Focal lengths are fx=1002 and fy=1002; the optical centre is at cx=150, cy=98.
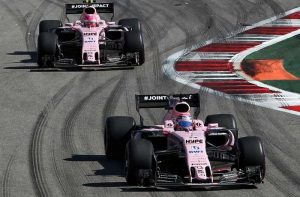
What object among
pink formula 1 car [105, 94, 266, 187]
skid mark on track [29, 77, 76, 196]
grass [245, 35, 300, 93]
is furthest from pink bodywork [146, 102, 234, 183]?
grass [245, 35, 300, 93]

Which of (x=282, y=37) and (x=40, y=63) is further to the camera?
(x=282, y=37)

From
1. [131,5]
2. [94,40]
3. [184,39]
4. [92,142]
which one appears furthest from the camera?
[131,5]

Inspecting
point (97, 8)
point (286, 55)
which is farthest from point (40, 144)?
point (286, 55)

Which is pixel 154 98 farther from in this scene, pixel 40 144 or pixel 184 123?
pixel 40 144

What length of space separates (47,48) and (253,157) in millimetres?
10304

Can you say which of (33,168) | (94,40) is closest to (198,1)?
(94,40)

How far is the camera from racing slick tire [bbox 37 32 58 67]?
28.8 meters

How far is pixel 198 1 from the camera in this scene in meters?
37.9

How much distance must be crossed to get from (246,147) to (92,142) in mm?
4349

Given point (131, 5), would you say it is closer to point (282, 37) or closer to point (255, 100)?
point (282, 37)

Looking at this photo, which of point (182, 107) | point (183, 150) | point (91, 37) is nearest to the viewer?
point (183, 150)

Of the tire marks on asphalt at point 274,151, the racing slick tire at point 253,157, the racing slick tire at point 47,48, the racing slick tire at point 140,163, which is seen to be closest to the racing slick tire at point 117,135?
the racing slick tire at point 140,163

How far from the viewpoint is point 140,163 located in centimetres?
1980

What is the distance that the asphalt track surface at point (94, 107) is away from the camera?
2069 cm
